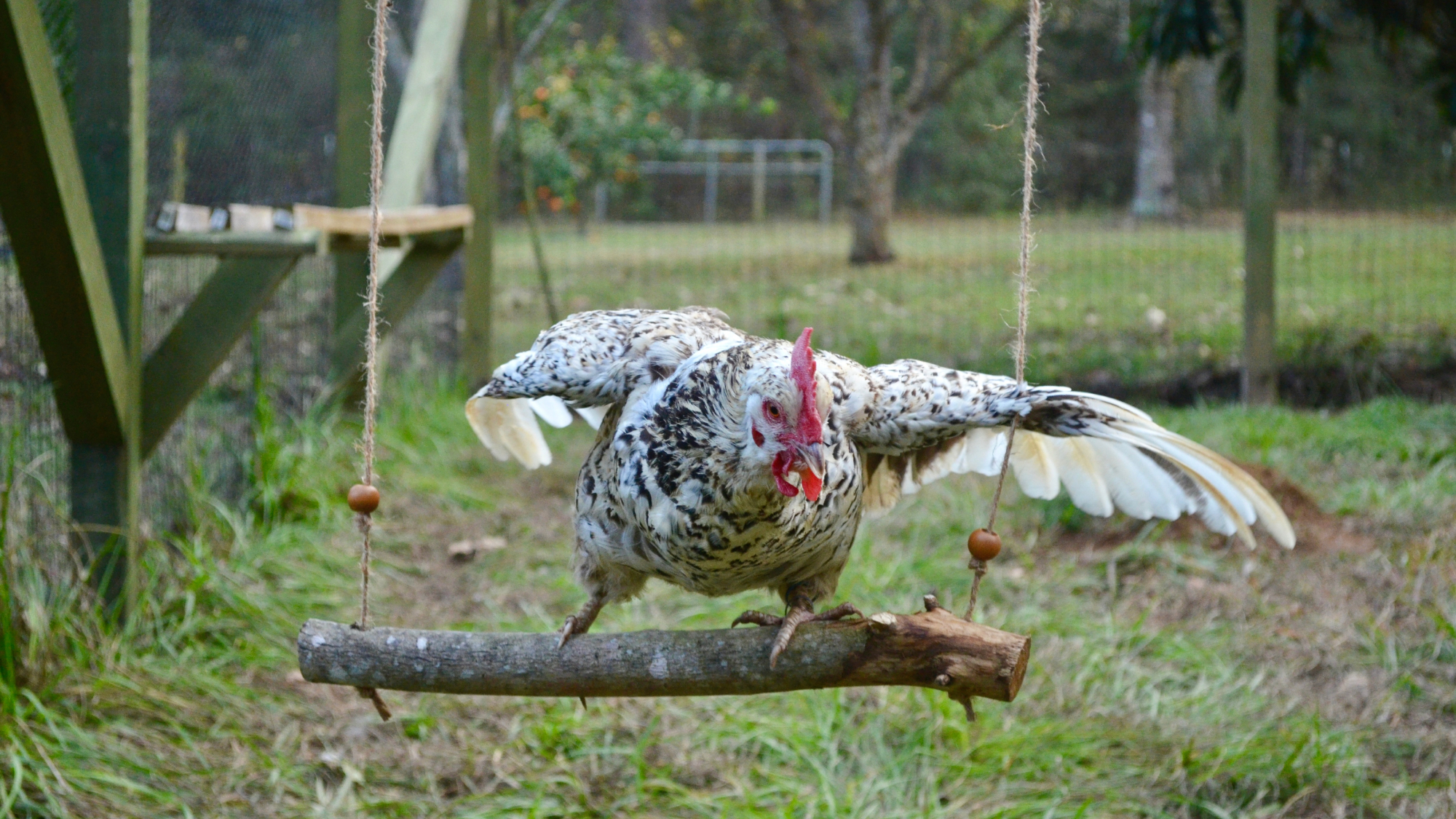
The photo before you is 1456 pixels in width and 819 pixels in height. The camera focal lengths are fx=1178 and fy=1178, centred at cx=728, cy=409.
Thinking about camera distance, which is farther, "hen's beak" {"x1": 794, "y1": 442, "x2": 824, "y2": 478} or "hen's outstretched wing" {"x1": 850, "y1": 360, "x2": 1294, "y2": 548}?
"hen's outstretched wing" {"x1": 850, "y1": 360, "x2": 1294, "y2": 548}

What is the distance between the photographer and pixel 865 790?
2.80 metres

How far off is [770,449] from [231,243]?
213cm

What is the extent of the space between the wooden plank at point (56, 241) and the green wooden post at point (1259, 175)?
465 cm

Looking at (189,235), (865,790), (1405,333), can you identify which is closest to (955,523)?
(865,790)

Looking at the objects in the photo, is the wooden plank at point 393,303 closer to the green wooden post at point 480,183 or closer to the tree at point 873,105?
the green wooden post at point 480,183

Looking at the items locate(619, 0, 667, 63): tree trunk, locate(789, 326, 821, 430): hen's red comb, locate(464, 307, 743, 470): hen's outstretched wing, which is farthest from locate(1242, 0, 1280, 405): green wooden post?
locate(619, 0, 667, 63): tree trunk

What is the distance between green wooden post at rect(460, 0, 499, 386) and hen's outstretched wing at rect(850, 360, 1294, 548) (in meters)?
3.90

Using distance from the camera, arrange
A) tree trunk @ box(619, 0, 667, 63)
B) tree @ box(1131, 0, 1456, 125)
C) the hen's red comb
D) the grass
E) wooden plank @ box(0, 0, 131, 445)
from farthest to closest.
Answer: tree trunk @ box(619, 0, 667, 63) < tree @ box(1131, 0, 1456, 125) < the grass < wooden plank @ box(0, 0, 131, 445) < the hen's red comb

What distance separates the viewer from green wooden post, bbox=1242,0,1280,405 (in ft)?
17.6

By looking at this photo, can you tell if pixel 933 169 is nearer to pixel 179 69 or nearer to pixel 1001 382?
pixel 179 69

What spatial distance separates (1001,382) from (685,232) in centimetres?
684

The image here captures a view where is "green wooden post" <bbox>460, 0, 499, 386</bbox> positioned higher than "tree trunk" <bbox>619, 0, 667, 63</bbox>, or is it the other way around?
"tree trunk" <bbox>619, 0, 667, 63</bbox>

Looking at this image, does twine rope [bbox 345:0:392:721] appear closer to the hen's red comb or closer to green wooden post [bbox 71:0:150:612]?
the hen's red comb

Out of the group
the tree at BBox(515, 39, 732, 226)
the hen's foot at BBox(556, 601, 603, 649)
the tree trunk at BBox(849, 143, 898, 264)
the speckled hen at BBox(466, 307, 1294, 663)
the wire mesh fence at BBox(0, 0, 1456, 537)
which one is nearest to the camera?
the speckled hen at BBox(466, 307, 1294, 663)
